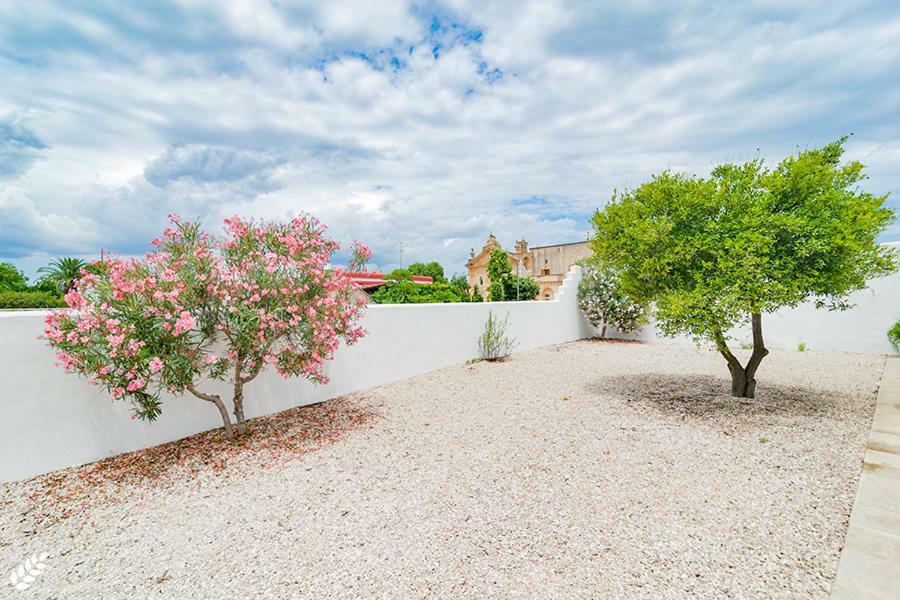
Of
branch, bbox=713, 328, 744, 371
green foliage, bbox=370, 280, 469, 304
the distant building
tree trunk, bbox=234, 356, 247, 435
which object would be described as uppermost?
the distant building

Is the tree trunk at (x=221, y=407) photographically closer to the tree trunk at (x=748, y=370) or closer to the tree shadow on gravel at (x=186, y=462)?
the tree shadow on gravel at (x=186, y=462)

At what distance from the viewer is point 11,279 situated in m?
39.8

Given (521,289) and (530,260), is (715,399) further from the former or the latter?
(530,260)

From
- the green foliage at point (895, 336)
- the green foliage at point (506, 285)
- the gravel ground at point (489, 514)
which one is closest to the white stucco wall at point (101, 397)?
the gravel ground at point (489, 514)

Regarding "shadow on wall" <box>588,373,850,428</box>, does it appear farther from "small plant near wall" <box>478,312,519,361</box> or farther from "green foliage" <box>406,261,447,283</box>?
"green foliage" <box>406,261,447,283</box>

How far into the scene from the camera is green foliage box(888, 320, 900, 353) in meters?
9.97

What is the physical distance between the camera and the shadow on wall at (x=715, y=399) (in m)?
5.56

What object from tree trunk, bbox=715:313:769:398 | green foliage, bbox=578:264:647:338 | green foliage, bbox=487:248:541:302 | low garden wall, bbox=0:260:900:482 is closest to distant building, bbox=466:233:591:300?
green foliage, bbox=487:248:541:302

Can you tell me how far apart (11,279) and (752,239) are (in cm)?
5923

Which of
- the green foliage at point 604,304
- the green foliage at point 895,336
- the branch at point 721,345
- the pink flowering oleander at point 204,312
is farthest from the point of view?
the green foliage at point 604,304

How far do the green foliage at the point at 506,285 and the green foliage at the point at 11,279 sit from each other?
4566 cm

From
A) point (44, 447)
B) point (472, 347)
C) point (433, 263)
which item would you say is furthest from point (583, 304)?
point (433, 263)

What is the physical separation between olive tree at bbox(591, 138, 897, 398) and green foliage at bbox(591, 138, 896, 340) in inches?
0.5

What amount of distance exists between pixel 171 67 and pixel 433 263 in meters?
64.2
